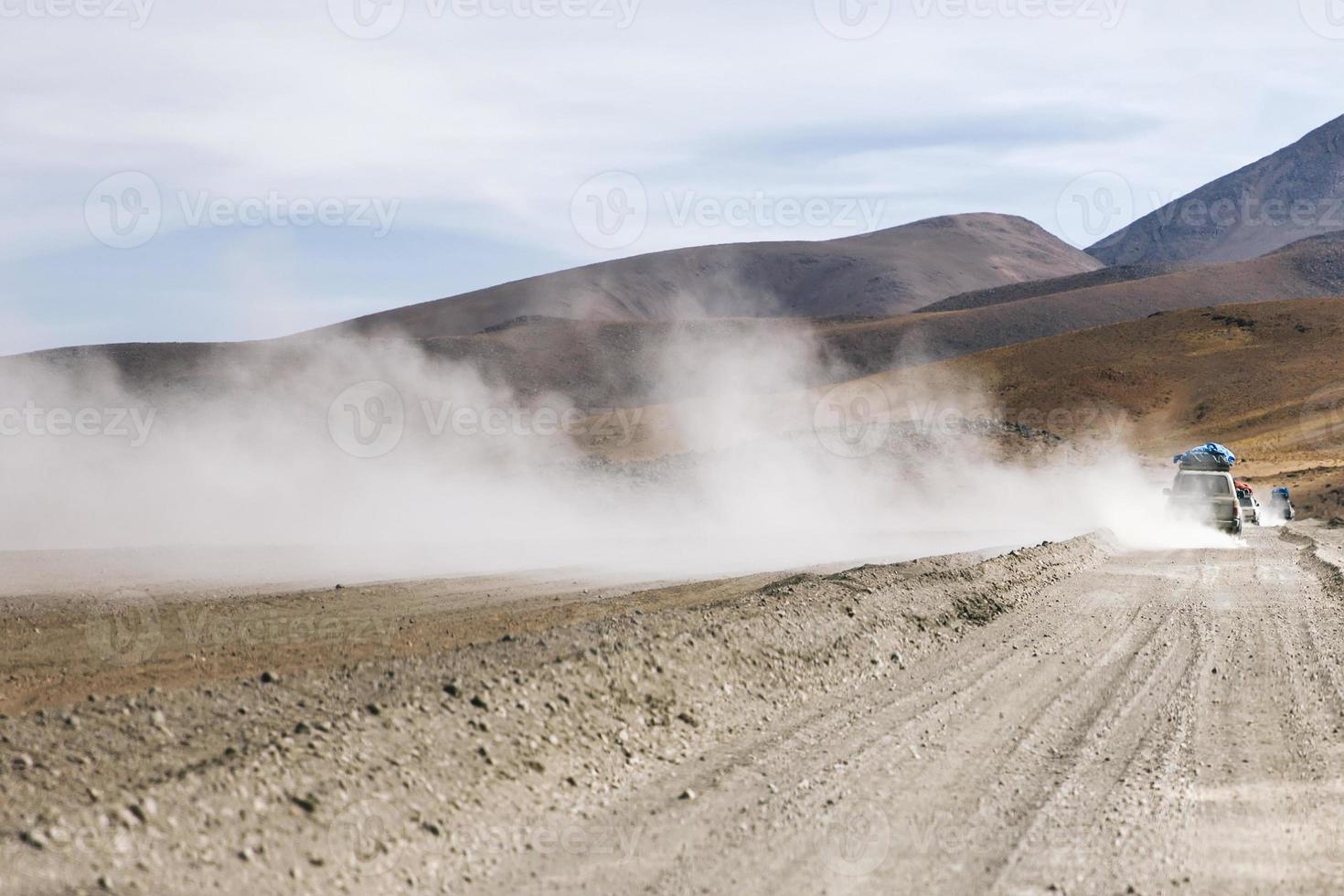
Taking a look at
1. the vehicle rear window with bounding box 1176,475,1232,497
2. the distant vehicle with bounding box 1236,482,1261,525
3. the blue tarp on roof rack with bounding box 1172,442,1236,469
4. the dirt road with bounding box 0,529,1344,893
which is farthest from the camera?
the distant vehicle with bounding box 1236,482,1261,525

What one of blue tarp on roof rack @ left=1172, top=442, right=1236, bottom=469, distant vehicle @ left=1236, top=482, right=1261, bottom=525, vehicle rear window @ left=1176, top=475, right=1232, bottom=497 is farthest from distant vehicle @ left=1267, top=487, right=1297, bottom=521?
vehicle rear window @ left=1176, top=475, right=1232, bottom=497

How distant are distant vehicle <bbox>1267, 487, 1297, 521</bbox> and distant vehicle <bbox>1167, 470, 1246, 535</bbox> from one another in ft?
56.4

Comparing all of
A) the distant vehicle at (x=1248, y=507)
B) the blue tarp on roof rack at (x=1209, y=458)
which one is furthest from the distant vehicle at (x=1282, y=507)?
the blue tarp on roof rack at (x=1209, y=458)

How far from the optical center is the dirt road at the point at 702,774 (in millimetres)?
6629

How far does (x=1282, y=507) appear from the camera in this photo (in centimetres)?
5006

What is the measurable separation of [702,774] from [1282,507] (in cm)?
4826

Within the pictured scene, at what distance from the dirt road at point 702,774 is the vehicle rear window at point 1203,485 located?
2244cm

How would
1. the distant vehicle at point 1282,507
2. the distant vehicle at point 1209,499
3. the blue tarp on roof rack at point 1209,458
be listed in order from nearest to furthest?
1. the distant vehicle at point 1209,499
2. the blue tarp on roof rack at point 1209,458
3. the distant vehicle at point 1282,507

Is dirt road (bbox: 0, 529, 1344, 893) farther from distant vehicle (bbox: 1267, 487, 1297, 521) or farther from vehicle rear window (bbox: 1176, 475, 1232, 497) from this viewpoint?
distant vehicle (bbox: 1267, 487, 1297, 521)

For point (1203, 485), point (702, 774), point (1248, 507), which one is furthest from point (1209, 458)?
point (702, 774)

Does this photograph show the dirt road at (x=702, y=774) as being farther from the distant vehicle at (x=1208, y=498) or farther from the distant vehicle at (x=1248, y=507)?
the distant vehicle at (x=1248, y=507)

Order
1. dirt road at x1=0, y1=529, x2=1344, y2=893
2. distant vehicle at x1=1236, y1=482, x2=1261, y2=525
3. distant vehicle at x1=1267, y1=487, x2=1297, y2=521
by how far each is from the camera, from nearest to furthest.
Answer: dirt road at x1=0, y1=529, x2=1344, y2=893, distant vehicle at x1=1236, y1=482, x2=1261, y2=525, distant vehicle at x1=1267, y1=487, x2=1297, y2=521

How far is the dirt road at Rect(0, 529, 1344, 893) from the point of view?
6.63 m

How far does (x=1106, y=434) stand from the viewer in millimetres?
83688
